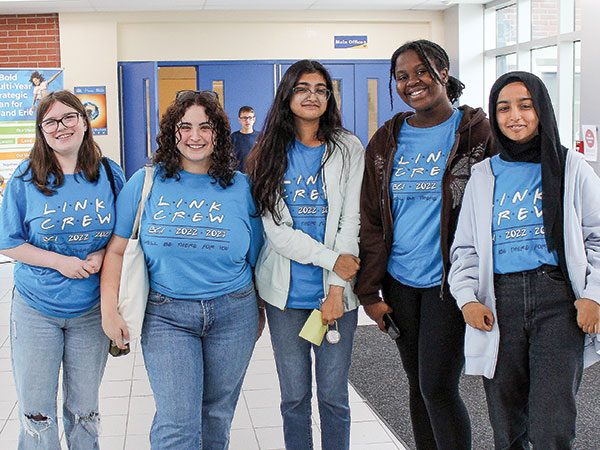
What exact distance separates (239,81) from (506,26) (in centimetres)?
371

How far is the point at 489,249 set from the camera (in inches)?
79.6

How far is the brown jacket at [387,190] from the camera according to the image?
Result: 7.18ft

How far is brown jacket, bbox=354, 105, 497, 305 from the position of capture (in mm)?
2188

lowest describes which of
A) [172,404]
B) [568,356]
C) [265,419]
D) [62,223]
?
[265,419]

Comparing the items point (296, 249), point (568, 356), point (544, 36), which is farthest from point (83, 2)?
point (568, 356)

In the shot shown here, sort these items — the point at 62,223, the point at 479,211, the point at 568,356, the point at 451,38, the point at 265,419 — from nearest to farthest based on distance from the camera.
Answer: the point at 568,356 → the point at 479,211 → the point at 62,223 → the point at 265,419 → the point at 451,38

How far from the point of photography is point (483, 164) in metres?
2.12

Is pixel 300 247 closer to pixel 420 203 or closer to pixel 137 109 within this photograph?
pixel 420 203

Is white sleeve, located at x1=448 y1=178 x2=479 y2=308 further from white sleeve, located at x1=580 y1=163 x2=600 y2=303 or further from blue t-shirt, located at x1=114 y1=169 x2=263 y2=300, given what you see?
blue t-shirt, located at x1=114 y1=169 x2=263 y2=300

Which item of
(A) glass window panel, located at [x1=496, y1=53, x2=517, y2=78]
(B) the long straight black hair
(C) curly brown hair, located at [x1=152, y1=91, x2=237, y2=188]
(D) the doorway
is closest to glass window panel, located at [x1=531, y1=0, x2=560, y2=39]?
(A) glass window panel, located at [x1=496, y1=53, x2=517, y2=78]

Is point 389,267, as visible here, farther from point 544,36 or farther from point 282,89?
point 544,36

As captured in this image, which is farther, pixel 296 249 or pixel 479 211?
pixel 296 249

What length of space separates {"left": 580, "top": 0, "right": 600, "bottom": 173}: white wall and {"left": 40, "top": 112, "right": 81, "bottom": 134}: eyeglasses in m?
5.64

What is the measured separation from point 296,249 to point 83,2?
282 inches
